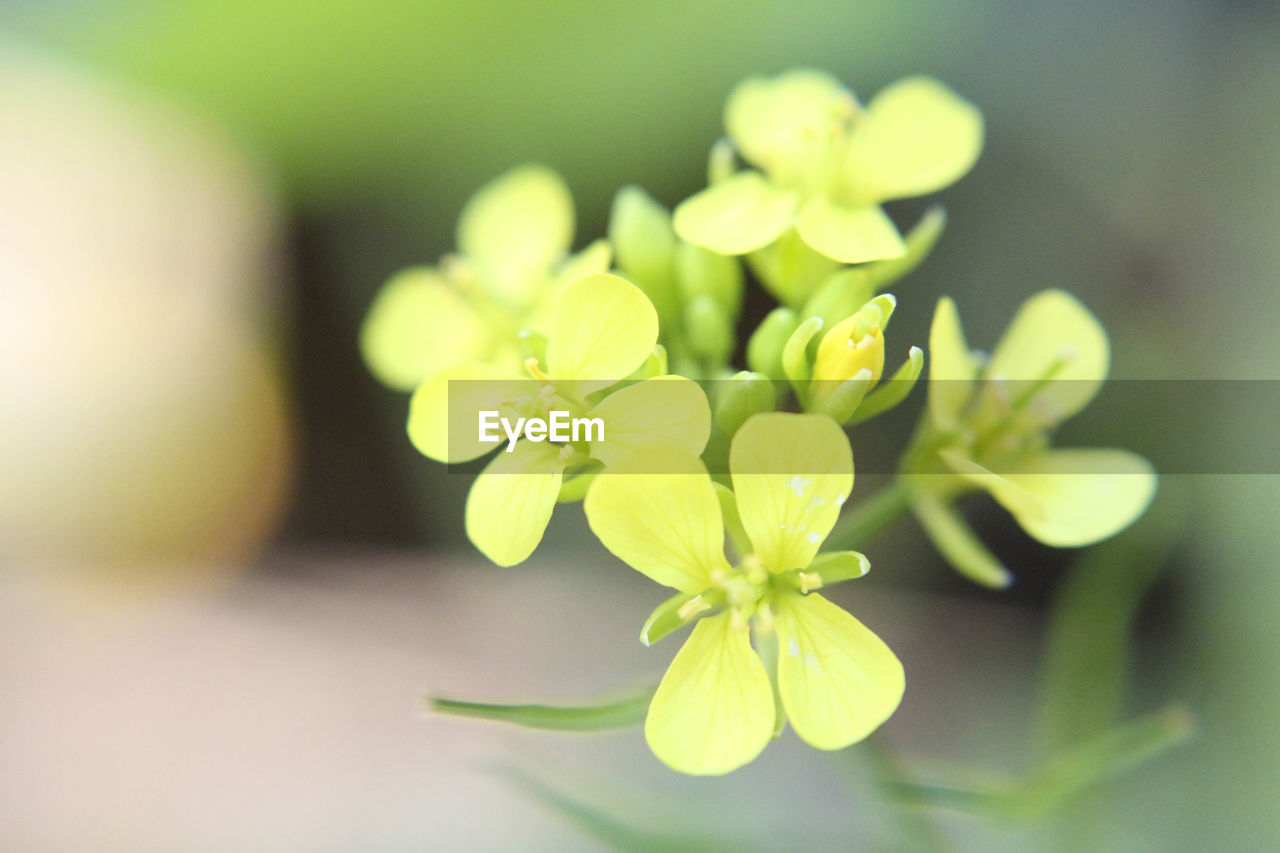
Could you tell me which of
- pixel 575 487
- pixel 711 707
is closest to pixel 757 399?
pixel 575 487

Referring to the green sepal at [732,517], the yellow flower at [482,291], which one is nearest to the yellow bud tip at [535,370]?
the green sepal at [732,517]

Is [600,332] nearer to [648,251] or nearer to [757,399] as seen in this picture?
[757,399]

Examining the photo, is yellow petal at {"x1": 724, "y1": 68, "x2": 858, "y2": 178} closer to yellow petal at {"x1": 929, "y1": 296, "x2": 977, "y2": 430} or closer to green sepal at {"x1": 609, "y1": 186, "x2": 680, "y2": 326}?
green sepal at {"x1": 609, "y1": 186, "x2": 680, "y2": 326}

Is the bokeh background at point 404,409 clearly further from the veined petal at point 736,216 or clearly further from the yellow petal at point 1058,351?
the veined petal at point 736,216

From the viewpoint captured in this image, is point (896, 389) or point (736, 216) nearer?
point (896, 389)

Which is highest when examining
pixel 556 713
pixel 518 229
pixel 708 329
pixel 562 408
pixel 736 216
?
pixel 518 229

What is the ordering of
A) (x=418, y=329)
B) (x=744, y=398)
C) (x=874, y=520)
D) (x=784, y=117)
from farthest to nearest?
(x=418, y=329)
(x=784, y=117)
(x=874, y=520)
(x=744, y=398)

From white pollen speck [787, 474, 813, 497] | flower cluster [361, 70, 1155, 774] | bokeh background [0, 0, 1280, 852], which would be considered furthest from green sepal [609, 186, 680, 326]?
bokeh background [0, 0, 1280, 852]

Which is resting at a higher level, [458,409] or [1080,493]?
[458,409]
